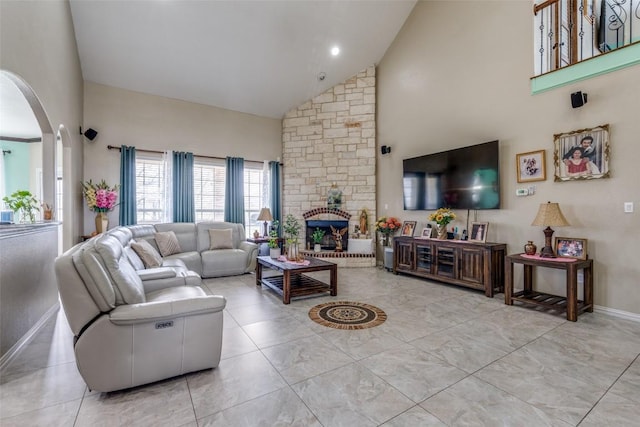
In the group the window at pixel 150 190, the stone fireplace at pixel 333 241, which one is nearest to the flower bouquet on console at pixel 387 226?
the stone fireplace at pixel 333 241

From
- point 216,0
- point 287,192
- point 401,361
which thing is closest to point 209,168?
point 287,192

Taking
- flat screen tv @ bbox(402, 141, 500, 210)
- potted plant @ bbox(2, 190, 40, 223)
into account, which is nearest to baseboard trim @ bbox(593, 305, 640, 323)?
flat screen tv @ bbox(402, 141, 500, 210)

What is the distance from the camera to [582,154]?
3.54 m

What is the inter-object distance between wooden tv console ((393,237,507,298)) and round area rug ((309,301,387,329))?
167cm

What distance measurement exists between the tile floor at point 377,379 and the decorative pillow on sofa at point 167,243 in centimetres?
205

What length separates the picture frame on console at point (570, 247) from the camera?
347 centimetres

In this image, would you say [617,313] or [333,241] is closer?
[617,313]

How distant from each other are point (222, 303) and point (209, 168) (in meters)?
4.97

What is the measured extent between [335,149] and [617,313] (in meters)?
5.23

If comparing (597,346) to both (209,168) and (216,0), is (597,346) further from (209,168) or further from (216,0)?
(209,168)

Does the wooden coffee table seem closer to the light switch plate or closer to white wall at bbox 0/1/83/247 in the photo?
white wall at bbox 0/1/83/247

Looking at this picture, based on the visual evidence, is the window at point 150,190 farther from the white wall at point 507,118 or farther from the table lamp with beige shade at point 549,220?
the table lamp with beige shade at point 549,220

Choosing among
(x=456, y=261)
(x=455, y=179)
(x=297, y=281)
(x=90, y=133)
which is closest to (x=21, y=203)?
(x=90, y=133)

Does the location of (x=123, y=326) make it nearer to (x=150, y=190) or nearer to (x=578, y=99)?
(x=150, y=190)
